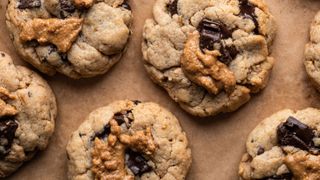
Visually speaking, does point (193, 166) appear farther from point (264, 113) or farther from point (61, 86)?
point (61, 86)

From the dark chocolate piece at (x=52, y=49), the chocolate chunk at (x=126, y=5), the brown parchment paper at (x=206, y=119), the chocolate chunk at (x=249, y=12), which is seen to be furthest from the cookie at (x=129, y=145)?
the chocolate chunk at (x=249, y=12)

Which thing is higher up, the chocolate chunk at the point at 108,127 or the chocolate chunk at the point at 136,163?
the chocolate chunk at the point at 108,127

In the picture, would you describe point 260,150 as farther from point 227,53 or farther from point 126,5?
point 126,5

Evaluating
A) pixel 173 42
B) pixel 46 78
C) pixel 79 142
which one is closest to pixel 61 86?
pixel 46 78

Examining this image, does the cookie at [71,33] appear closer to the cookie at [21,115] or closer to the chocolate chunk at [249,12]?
the cookie at [21,115]

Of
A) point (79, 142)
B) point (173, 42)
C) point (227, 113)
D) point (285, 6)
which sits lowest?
point (79, 142)

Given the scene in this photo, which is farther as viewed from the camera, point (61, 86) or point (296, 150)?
point (61, 86)

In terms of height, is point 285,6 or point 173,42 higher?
point 285,6

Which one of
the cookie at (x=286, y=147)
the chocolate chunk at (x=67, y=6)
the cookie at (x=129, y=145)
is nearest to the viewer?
the cookie at (x=286, y=147)
